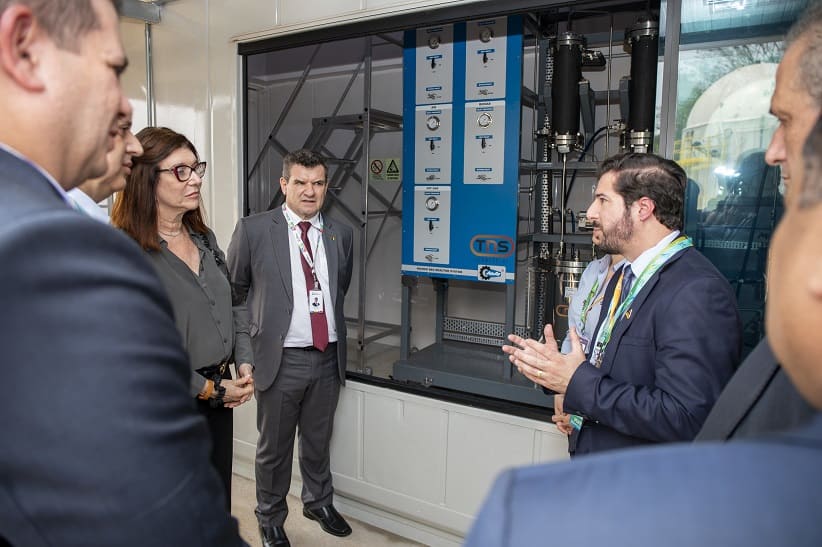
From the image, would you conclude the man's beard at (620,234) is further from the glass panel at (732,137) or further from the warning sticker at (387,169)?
the warning sticker at (387,169)

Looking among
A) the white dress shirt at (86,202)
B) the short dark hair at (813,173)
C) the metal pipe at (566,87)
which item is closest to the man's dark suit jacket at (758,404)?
the short dark hair at (813,173)

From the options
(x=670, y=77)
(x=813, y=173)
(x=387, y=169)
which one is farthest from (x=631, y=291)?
(x=387, y=169)

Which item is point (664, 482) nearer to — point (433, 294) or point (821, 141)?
point (821, 141)

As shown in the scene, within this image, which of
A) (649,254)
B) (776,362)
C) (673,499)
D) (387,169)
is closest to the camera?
(673,499)

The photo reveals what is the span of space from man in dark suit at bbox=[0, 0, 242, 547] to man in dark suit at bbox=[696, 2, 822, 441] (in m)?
0.72

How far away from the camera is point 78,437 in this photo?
0.45 meters

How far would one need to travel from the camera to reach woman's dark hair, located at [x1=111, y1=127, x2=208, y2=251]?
1932 millimetres

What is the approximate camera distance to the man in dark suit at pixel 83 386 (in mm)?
449

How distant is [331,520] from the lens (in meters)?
3.00

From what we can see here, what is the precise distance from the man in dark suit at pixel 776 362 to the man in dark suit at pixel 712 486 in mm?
391

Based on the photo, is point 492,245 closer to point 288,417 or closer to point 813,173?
point 288,417

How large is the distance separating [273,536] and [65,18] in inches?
108

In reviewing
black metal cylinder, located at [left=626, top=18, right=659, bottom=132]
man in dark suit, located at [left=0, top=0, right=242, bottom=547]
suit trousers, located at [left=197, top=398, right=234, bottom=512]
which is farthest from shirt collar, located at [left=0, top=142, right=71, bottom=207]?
black metal cylinder, located at [left=626, top=18, right=659, bottom=132]

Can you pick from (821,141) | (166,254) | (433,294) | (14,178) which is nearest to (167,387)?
(14,178)
